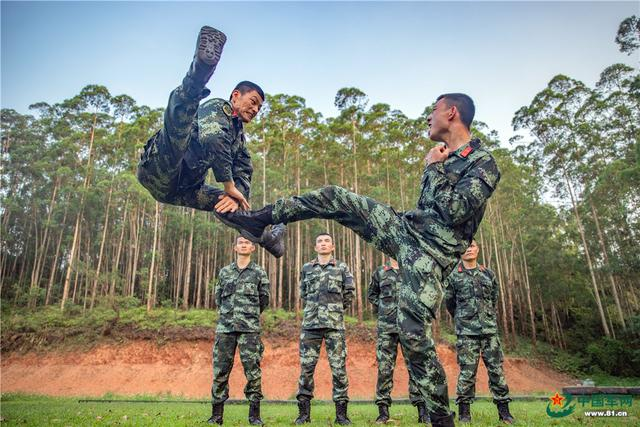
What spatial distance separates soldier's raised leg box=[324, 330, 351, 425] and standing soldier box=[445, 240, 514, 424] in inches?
76.6

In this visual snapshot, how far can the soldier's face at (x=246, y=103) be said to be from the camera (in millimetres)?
4492

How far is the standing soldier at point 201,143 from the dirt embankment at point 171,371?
576 inches

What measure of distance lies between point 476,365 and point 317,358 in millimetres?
2812

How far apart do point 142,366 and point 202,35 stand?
1992cm

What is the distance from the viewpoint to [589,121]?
25766mm

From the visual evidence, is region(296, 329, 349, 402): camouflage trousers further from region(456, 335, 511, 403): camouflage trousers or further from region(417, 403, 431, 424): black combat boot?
region(456, 335, 511, 403): camouflage trousers

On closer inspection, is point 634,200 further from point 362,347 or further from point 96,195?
point 96,195

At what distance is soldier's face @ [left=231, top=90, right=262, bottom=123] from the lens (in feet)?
14.7

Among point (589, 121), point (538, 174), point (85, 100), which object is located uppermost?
point (85, 100)

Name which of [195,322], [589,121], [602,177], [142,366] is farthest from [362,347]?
[589,121]

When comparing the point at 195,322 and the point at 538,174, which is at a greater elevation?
the point at 538,174

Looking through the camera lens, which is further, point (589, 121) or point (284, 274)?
point (284, 274)

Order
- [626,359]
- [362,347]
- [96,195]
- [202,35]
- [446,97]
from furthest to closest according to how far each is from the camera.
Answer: [96,195]
[626,359]
[362,347]
[446,97]
[202,35]

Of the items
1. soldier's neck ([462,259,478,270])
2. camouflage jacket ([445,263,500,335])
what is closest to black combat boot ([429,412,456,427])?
camouflage jacket ([445,263,500,335])
